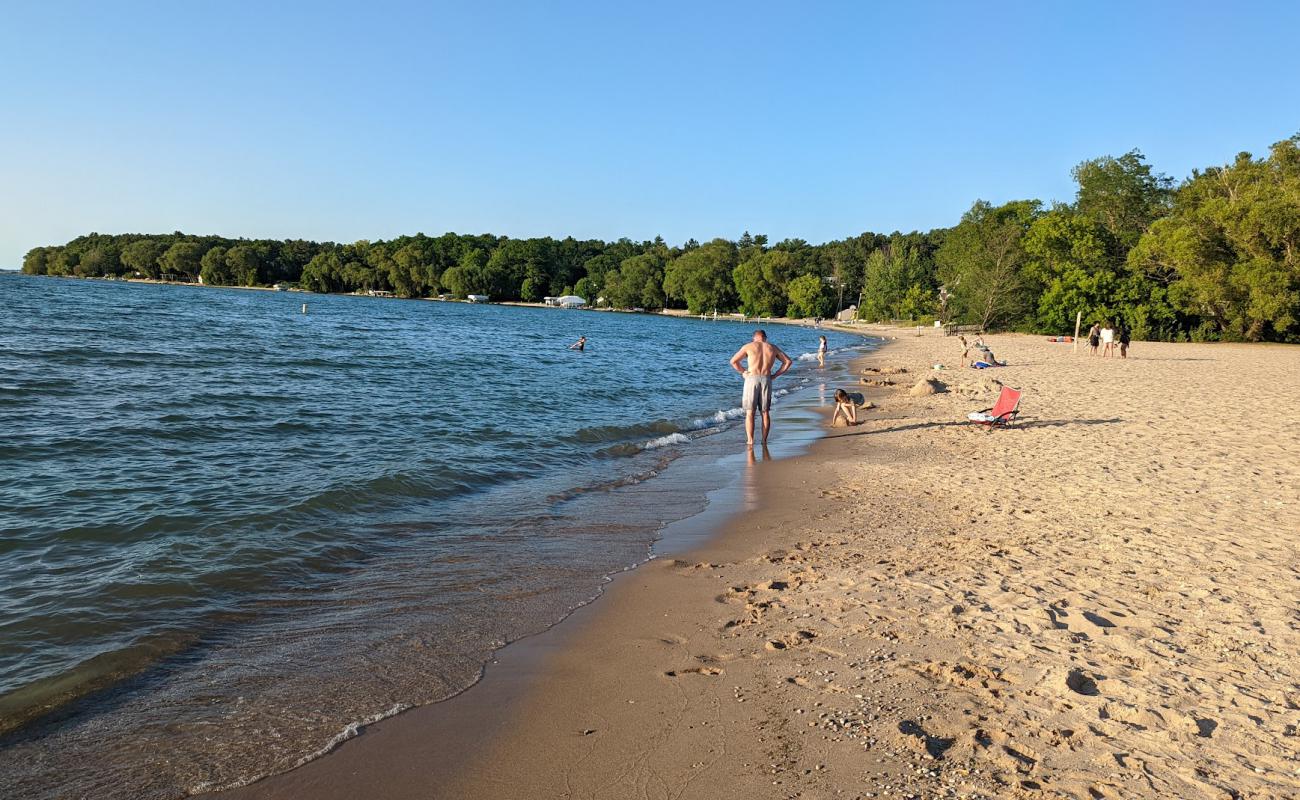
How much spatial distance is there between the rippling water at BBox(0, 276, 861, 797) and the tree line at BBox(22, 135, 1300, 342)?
43861 mm

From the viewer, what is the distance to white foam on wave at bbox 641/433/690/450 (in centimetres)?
1409

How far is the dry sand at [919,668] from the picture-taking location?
335 centimetres

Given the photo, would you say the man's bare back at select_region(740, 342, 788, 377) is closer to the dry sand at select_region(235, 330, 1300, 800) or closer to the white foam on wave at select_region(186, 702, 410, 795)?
the dry sand at select_region(235, 330, 1300, 800)

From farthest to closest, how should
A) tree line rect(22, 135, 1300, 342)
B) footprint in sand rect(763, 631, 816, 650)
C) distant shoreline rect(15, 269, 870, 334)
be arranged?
distant shoreline rect(15, 269, 870, 334) < tree line rect(22, 135, 1300, 342) < footprint in sand rect(763, 631, 816, 650)

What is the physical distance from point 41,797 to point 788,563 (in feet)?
17.2

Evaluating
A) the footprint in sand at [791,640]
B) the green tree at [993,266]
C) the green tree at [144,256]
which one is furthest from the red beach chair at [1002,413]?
the green tree at [144,256]

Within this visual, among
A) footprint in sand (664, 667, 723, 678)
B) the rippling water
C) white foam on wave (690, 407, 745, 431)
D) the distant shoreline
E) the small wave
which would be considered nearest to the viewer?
the rippling water

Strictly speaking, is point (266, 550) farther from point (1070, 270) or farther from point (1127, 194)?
point (1127, 194)

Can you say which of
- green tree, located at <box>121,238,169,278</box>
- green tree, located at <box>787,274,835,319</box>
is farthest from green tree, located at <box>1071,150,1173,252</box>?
green tree, located at <box>121,238,169,278</box>

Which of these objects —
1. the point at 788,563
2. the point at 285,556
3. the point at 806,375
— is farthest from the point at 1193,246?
the point at 285,556

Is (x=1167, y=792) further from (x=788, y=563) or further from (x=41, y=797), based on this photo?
(x=41, y=797)

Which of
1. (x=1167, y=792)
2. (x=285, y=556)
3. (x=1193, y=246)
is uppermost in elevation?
(x=1193, y=246)

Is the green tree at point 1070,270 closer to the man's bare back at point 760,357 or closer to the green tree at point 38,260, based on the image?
the man's bare back at point 760,357

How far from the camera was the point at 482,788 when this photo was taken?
3381 mm
